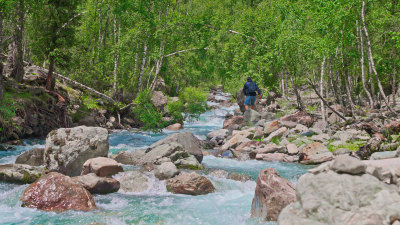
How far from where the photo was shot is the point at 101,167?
900 cm

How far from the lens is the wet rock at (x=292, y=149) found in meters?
A: 13.2

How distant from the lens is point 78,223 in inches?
237

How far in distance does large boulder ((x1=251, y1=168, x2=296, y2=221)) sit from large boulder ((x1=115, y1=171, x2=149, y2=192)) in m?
3.15

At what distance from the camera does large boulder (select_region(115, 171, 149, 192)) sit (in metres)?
8.44

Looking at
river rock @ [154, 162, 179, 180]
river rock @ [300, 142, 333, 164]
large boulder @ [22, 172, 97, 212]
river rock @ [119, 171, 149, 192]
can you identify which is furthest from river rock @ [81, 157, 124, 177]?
river rock @ [300, 142, 333, 164]

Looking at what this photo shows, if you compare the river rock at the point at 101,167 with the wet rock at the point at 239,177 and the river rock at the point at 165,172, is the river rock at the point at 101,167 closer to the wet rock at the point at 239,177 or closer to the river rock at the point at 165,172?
the river rock at the point at 165,172

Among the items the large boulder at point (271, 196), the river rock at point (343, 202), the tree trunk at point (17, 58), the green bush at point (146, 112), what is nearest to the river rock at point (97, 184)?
the large boulder at point (271, 196)

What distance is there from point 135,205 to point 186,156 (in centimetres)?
451

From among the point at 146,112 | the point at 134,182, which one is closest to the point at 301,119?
the point at 146,112

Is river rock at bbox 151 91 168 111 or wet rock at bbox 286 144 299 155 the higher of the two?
river rock at bbox 151 91 168 111

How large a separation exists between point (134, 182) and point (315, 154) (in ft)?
22.3

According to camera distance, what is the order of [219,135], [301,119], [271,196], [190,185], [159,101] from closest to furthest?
[271,196]
[190,185]
[219,135]
[301,119]
[159,101]

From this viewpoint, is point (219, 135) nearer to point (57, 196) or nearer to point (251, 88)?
point (251, 88)

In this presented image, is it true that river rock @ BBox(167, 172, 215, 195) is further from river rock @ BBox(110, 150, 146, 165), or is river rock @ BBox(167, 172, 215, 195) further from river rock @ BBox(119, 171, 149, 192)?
river rock @ BBox(110, 150, 146, 165)
